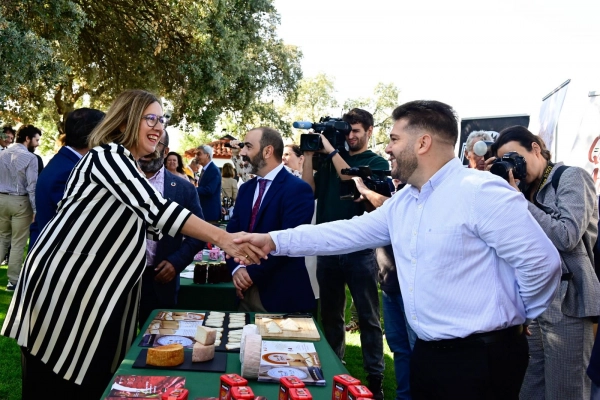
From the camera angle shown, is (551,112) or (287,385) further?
(551,112)

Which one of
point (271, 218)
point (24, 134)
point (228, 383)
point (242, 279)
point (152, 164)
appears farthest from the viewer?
point (24, 134)

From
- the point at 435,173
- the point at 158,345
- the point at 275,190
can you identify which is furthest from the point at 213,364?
the point at 275,190

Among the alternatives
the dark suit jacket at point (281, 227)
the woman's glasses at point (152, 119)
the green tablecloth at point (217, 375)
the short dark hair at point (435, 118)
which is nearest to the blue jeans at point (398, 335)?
the dark suit jacket at point (281, 227)

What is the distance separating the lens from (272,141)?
12.9ft

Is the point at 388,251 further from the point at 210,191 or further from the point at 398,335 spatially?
the point at 210,191

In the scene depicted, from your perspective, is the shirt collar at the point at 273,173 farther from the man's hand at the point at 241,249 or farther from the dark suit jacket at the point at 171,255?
the man's hand at the point at 241,249

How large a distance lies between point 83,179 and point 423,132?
163cm

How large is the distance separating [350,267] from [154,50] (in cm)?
962

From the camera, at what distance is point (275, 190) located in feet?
12.4

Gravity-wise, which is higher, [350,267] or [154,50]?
[154,50]

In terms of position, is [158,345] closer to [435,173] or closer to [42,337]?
[42,337]

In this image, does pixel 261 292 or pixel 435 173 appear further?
pixel 261 292

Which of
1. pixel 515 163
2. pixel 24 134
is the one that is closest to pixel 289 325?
pixel 515 163

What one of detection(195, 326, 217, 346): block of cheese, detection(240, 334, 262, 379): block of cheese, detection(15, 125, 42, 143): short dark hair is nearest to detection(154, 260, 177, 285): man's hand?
detection(195, 326, 217, 346): block of cheese
